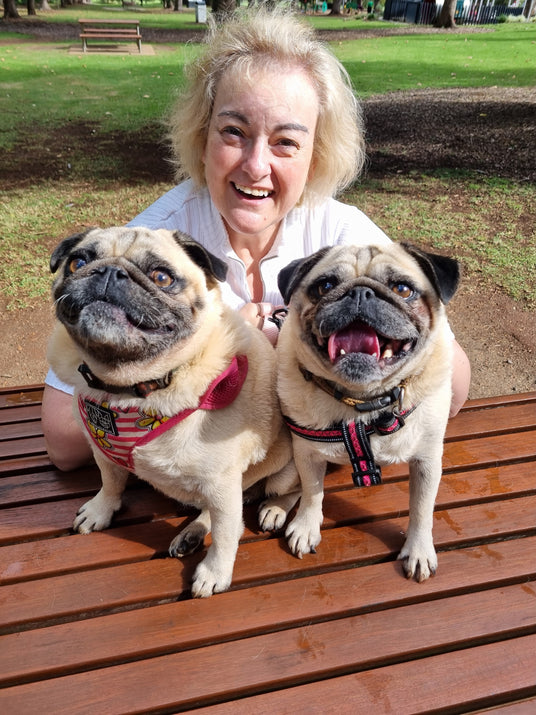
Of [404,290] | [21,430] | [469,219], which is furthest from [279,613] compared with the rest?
[469,219]

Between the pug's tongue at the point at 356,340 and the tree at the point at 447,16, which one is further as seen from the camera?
the tree at the point at 447,16

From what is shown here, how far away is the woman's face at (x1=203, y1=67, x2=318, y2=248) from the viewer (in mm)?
2654

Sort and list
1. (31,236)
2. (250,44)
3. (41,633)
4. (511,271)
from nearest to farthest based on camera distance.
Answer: (41,633) → (250,44) → (511,271) → (31,236)

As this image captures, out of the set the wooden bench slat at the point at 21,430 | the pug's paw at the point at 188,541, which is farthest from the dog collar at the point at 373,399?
the wooden bench slat at the point at 21,430

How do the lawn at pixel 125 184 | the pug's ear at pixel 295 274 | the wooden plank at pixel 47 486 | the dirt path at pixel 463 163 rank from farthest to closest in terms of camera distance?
the lawn at pixel 125 184
the dirt path at pixel 463 163
the wooden plank at pixel 47 486
the pug's ear at pixel 295 274

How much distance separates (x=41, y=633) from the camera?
77.7 inches

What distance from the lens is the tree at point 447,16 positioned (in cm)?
3142

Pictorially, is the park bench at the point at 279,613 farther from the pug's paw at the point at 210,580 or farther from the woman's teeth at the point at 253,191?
the woman's teeth at the point at 253,191

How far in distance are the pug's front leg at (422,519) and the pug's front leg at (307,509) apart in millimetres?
379

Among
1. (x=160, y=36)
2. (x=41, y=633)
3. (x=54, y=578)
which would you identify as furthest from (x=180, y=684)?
(x=160, y=36)

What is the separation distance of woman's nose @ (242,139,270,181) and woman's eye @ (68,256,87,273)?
1.05m

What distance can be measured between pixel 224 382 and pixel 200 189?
5.36ft

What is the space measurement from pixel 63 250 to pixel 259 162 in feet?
3.48

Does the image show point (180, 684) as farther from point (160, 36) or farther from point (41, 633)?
point (160, 36)
